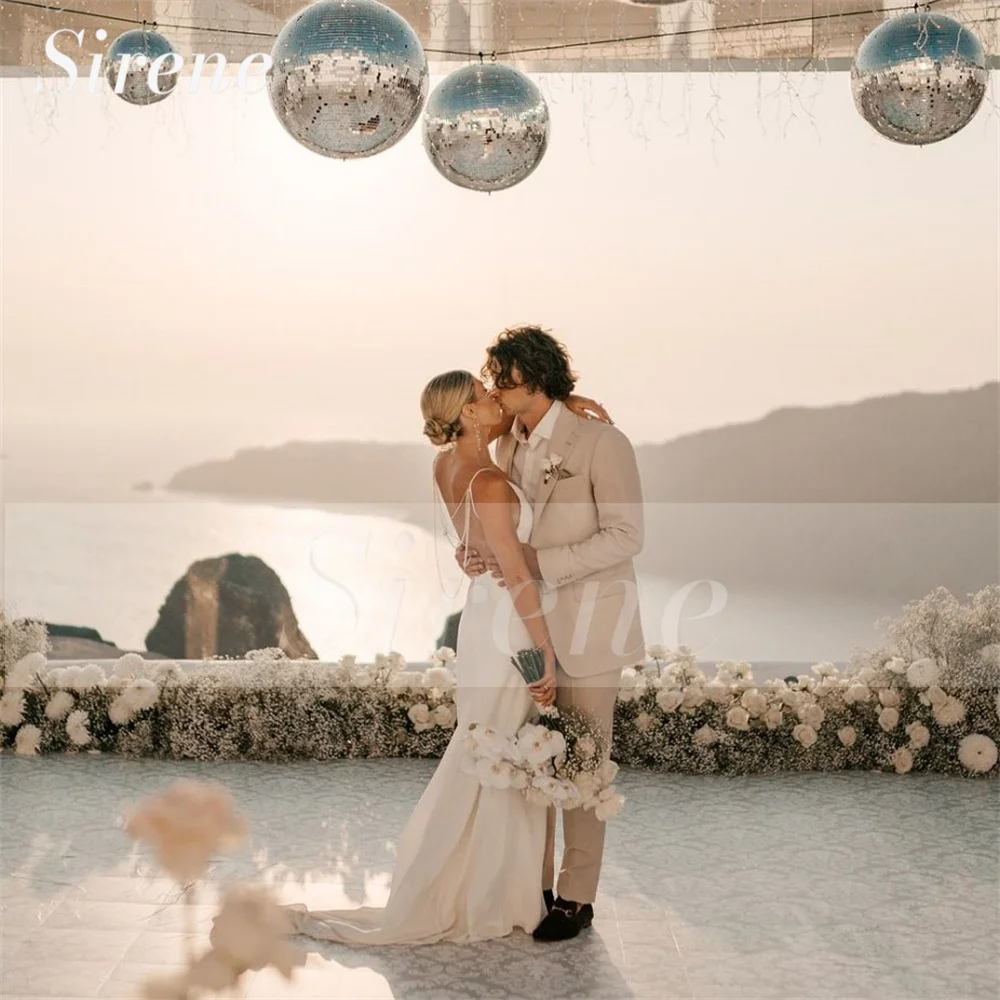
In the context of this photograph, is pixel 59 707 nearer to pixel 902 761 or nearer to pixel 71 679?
pixel 71 679

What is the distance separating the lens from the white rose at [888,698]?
471 cm

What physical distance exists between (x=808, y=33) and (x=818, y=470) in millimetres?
2155

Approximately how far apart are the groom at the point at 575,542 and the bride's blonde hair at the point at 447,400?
11 cm

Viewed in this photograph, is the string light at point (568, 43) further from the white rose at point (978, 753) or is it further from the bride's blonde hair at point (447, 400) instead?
the white rose at point (978, 753)

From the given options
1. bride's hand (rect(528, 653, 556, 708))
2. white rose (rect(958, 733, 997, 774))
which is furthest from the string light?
bride's hand (rect(528, 653, 556, 708))

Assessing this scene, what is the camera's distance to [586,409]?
313 cm

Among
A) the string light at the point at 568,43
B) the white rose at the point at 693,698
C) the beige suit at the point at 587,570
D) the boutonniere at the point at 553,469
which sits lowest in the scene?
the white rose at the point at 693,698

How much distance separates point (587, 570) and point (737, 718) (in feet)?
6.05

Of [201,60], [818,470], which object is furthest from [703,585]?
[201,60]

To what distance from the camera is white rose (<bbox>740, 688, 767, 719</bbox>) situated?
4.70 m

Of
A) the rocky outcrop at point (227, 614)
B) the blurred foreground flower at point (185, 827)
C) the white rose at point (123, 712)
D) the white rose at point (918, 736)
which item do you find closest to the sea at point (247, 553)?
the rocky outcrop at point (227, 614)

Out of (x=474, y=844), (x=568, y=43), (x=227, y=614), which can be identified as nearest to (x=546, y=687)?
(x=474, y=844)

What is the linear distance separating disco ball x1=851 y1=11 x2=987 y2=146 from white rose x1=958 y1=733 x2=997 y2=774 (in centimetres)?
219

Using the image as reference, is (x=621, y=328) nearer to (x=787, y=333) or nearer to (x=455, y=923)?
(x=787, y=333)
